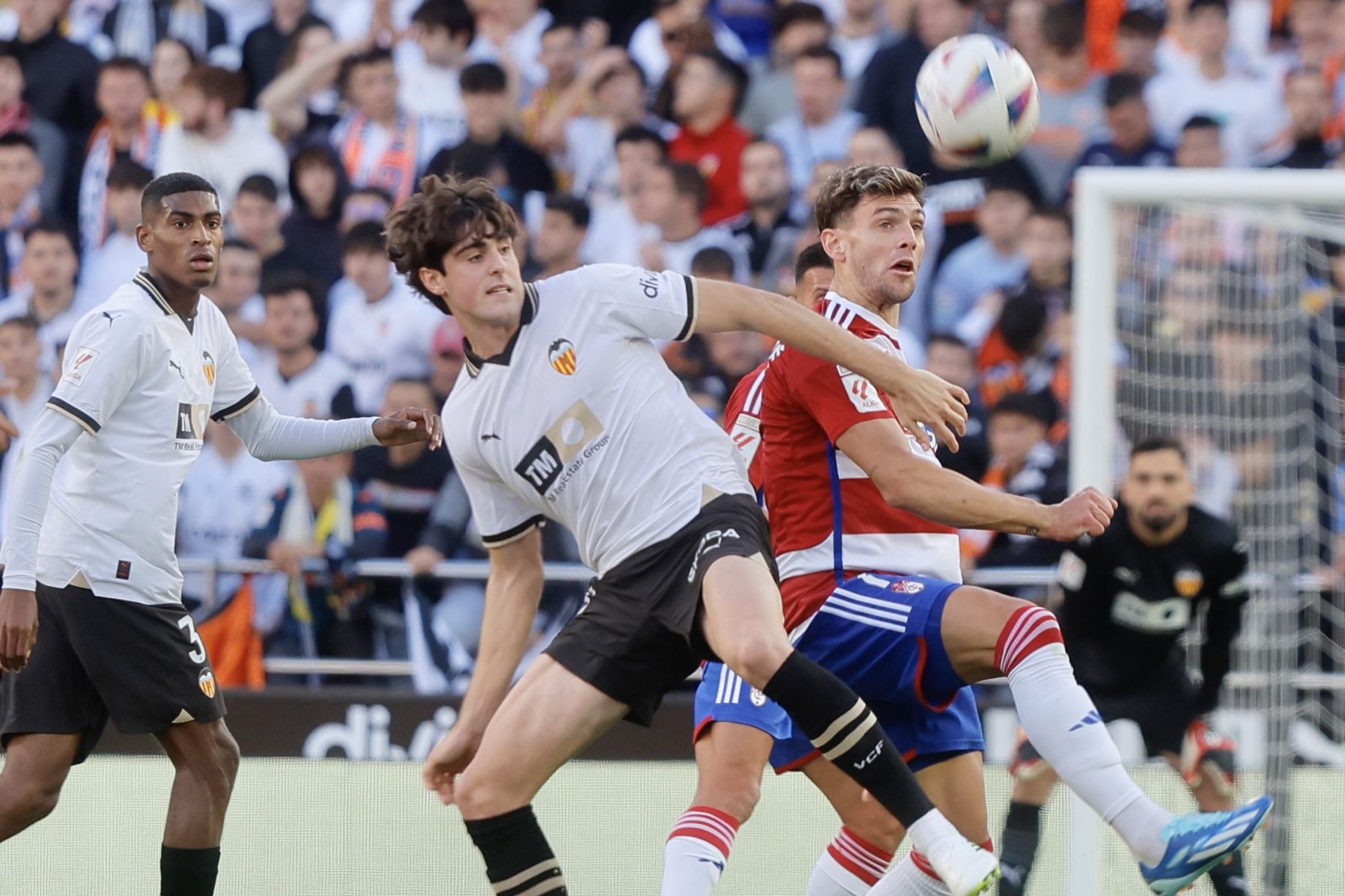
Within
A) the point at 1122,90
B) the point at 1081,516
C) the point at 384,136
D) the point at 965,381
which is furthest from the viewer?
the point at 384,136

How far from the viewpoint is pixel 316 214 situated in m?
11.1

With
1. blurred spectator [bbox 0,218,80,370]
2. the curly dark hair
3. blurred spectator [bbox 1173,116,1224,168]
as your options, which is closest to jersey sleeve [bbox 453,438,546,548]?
the curly dark hair

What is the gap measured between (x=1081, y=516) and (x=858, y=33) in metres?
7.35

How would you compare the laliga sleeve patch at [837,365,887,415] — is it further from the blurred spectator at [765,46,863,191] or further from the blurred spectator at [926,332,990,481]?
the blurred spectator at [765,46,863,191]

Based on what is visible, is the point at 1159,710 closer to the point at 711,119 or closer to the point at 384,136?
the point at 711,119

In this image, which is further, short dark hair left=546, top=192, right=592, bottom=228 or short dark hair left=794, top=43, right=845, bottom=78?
short dark hair left=794, top=43, right=845, bottom=78

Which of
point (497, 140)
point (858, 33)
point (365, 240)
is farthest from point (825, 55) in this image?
point (365, 240)

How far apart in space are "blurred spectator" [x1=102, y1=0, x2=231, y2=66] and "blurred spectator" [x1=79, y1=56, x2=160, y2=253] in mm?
512

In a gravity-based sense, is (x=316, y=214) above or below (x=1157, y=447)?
above

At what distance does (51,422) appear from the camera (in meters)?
5.07

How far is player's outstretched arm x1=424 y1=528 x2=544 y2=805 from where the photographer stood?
492 centimetres

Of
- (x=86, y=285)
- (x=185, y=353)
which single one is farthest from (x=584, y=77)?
(x=185, y=353)

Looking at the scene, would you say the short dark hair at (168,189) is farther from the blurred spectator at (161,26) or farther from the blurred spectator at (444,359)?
the blurred spectator at (161,26)

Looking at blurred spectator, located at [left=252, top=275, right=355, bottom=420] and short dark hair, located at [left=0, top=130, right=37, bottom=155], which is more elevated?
short dark hair, located at [left=0, top=130, right=37, bottom=155]
